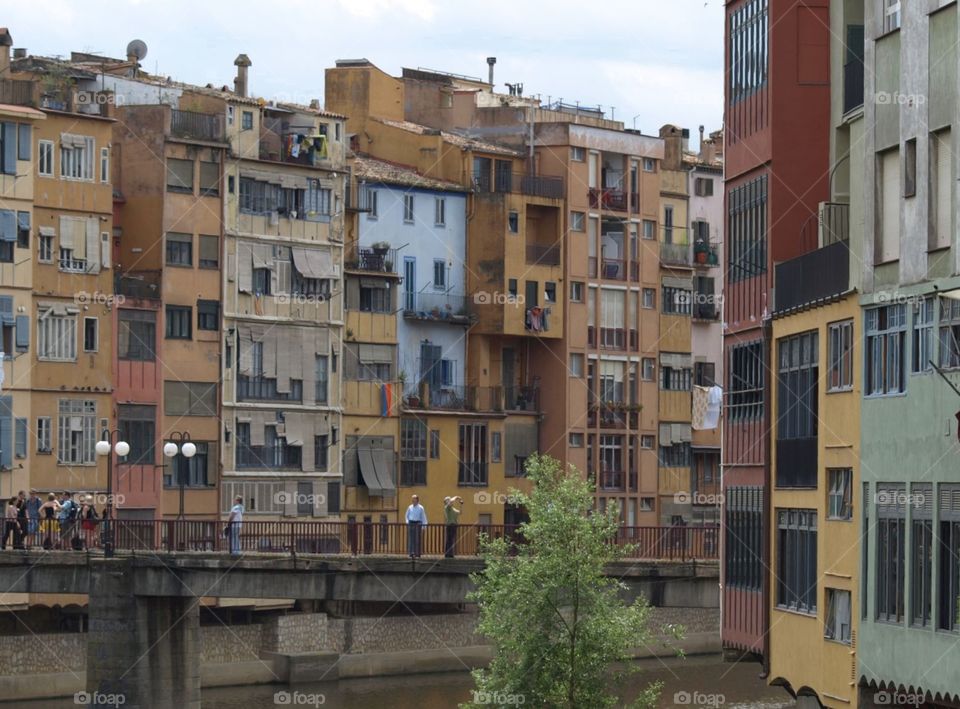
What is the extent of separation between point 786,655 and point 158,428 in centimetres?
4961

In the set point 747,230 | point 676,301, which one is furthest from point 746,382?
point 676,301

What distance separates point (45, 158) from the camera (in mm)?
94500

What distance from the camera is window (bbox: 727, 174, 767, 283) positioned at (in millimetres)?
54375

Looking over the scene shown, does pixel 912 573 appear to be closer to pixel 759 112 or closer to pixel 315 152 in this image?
pixel 759 112

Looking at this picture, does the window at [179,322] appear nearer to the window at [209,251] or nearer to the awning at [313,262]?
the window at [209,251]

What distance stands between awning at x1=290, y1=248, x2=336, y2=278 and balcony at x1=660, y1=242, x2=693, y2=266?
20368 mm

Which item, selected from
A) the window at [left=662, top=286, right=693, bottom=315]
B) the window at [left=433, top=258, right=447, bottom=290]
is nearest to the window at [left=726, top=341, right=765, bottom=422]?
the window at [left=433, top=258, right=447, bottom=290]

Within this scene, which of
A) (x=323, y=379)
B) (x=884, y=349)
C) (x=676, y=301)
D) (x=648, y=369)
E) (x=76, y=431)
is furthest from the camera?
(x=676, y=301)

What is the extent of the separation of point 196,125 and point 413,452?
16220 millimetres

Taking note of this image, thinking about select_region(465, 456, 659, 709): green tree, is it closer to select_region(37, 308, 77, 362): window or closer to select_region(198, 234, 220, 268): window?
select_region(37, 308, 77, 362): window

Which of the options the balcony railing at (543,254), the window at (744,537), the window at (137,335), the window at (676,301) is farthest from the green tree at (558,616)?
the window at (676,301)

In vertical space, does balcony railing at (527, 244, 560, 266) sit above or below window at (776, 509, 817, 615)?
above

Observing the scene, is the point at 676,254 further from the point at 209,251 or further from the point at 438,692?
the point at 438,692

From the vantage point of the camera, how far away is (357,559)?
70.2 m
